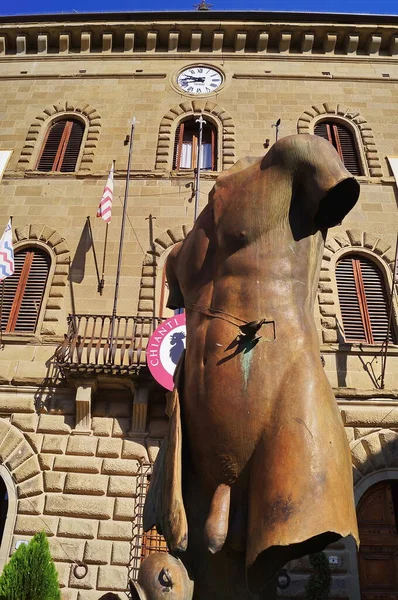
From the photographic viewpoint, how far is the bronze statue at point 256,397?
1.92m

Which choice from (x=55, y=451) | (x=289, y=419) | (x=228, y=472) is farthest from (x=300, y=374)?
(x=55, y=451)

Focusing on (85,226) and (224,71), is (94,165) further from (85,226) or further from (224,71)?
(224,71)

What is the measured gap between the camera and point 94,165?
13.1 meters

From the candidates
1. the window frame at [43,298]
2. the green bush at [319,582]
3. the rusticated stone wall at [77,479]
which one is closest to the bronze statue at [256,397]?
the green bush at [319,582]

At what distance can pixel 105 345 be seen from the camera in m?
9.28

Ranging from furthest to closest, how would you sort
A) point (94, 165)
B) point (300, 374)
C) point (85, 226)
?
1. point (94, 165)
2. point (85, 226)
3. point (300, 374)

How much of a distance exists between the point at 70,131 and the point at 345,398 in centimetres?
989

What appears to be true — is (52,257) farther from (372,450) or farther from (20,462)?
(372,450)

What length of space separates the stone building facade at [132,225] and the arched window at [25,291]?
101 mm

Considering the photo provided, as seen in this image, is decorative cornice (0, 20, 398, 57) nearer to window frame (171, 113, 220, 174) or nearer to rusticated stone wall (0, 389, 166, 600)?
window frame (171, 113, 220, 174)

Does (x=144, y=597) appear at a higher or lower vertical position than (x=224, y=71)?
lower

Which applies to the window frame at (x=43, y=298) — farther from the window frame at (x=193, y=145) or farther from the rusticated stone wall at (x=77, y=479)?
the window frame at (x=193, y=145)

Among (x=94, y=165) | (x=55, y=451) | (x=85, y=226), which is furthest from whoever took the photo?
(x=94, y=165)

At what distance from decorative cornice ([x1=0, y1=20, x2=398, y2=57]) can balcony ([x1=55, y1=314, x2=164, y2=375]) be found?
373 inches
